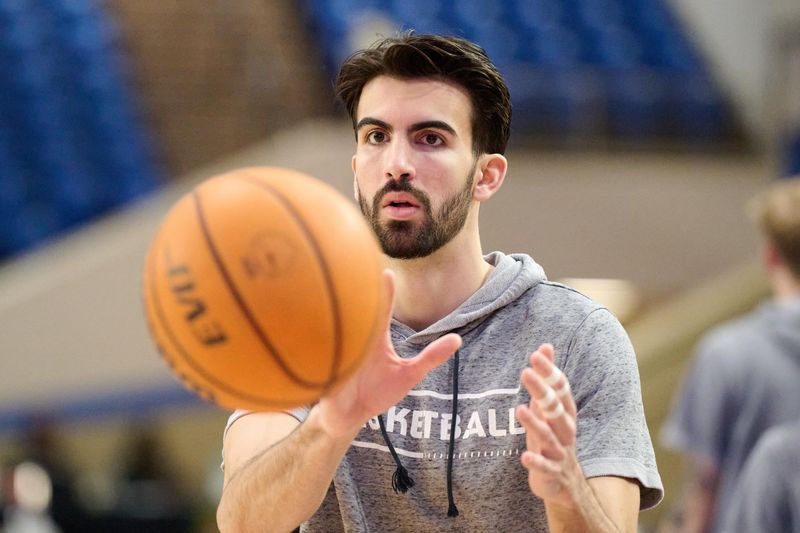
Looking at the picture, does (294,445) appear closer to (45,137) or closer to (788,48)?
(45,137)

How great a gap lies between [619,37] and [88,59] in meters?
5.06

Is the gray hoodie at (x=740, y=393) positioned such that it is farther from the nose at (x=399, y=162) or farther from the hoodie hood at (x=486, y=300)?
the nose at (x=399, y=162)

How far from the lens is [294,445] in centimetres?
245

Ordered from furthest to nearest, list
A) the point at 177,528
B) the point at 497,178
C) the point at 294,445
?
the point at 177,528 → the point at 497,178 → the point at 294,445

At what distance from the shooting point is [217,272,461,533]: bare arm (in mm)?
2363

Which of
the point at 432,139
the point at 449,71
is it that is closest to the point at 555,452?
the point at 432,139

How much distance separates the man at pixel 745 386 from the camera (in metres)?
4.41

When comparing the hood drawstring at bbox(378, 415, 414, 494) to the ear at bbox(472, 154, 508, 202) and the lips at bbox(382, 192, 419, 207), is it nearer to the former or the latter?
the lips at bbox(382, 192, 419, 207)

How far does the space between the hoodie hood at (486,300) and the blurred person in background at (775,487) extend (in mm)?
1205

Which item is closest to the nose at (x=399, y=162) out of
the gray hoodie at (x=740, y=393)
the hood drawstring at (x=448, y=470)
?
the hood drawstring at (x=448, y=470)

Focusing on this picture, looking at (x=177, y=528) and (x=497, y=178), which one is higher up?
(x=497, y=178)

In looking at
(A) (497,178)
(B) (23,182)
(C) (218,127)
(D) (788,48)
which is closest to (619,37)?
(D) (788,48)

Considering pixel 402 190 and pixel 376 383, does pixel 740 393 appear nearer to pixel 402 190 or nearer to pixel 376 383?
pixel 402 190

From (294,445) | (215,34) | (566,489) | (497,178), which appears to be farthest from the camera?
(215,34)
